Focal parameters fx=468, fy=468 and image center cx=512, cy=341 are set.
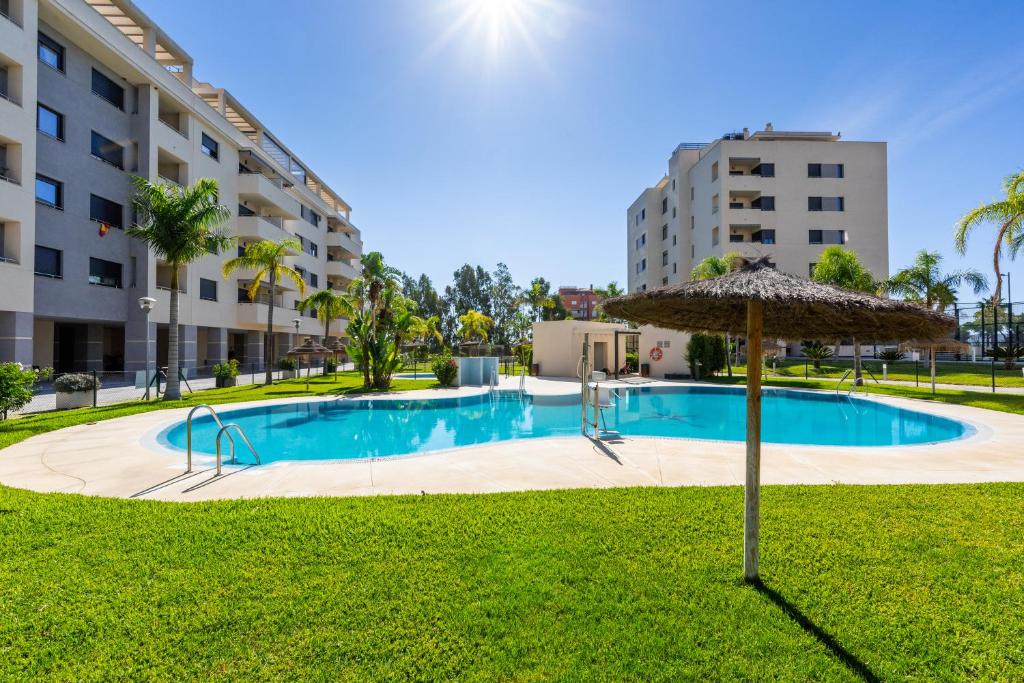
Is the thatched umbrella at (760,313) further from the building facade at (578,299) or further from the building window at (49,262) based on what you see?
the building facade at (578,299)

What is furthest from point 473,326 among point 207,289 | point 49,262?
point 49,262

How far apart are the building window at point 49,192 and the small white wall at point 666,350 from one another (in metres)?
27.8

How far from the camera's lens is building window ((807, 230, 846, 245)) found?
37125 millimetres

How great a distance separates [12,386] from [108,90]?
18.9 meters

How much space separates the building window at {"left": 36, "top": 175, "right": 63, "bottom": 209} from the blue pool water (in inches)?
544

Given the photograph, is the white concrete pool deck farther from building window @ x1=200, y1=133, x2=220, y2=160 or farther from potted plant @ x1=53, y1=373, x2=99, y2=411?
building window @ x1=200, y1=133, x2=220, y2=160

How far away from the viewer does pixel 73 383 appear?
533 inches

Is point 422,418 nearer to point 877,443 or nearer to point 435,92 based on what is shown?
point 435,92

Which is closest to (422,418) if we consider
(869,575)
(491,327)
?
(869,575)

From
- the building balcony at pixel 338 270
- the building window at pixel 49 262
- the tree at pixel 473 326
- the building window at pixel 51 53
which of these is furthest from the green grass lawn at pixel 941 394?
the building balcony at pixel 338 270

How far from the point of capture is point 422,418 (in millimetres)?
14883

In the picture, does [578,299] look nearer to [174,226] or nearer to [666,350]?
[666,350]

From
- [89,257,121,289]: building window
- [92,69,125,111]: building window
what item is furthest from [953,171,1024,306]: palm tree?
[92,69,125,111]: building window

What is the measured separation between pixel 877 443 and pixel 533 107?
44.2 ft
